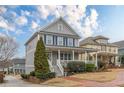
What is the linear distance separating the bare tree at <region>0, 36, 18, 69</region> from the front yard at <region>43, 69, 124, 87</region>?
1208mm

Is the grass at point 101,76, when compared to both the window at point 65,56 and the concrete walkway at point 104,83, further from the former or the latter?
the window at point 65,56

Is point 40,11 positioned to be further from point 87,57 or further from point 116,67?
point 116,67

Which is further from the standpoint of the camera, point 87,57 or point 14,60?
point 87,57

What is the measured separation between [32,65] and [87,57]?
160cm

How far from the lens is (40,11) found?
8281 millimetres

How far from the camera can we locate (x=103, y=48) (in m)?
8.91

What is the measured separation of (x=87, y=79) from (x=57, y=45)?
135 centimetres

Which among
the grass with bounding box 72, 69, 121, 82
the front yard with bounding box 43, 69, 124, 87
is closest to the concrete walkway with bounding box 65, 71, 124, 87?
the front yard with bounding box 43, 69, 124, 87

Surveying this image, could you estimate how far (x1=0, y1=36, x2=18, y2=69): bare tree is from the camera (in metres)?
8.29

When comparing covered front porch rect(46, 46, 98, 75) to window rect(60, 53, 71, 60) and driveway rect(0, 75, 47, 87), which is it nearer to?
window rect(60, 53, 71, 60)

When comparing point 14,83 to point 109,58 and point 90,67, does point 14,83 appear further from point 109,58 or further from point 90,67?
point 109,58

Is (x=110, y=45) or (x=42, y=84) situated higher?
(x=110, y=45)
